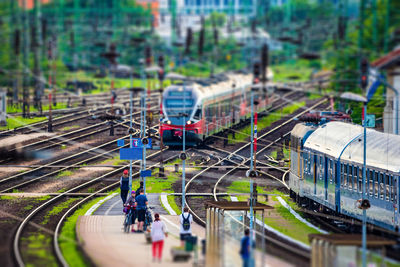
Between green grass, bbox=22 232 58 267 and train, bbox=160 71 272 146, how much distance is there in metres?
14.3

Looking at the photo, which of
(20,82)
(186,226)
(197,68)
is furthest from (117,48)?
(186,226)

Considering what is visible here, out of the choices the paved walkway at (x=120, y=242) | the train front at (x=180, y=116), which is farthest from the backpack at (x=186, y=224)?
the train front at (x=180, y=116)

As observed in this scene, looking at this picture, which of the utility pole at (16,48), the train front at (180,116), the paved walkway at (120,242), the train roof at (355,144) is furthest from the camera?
the utility pole at (16,48)

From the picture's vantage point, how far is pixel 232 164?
168ft

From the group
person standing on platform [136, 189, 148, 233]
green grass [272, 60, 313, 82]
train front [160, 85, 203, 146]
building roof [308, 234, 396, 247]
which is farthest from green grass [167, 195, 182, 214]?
green grass [272, 60, 313, 82]

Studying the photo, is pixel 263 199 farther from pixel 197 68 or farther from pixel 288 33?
pixel 288 33

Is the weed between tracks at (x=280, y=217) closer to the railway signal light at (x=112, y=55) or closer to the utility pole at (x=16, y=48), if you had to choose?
the utility pole at (x=16, y=48)

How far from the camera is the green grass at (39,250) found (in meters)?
28.7

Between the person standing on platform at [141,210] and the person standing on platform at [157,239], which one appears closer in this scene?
the person standing on platform at [157,239]

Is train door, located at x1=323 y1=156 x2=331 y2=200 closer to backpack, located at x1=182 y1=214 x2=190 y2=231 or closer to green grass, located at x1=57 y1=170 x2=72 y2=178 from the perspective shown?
backpack, located at x1=182 y1=214 x2=190 y2=231

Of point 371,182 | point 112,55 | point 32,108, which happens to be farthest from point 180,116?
point 112,55

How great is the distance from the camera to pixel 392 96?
57219 mm

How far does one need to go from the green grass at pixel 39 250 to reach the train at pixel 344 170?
1251cm

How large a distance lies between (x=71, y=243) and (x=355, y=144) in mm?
13337
